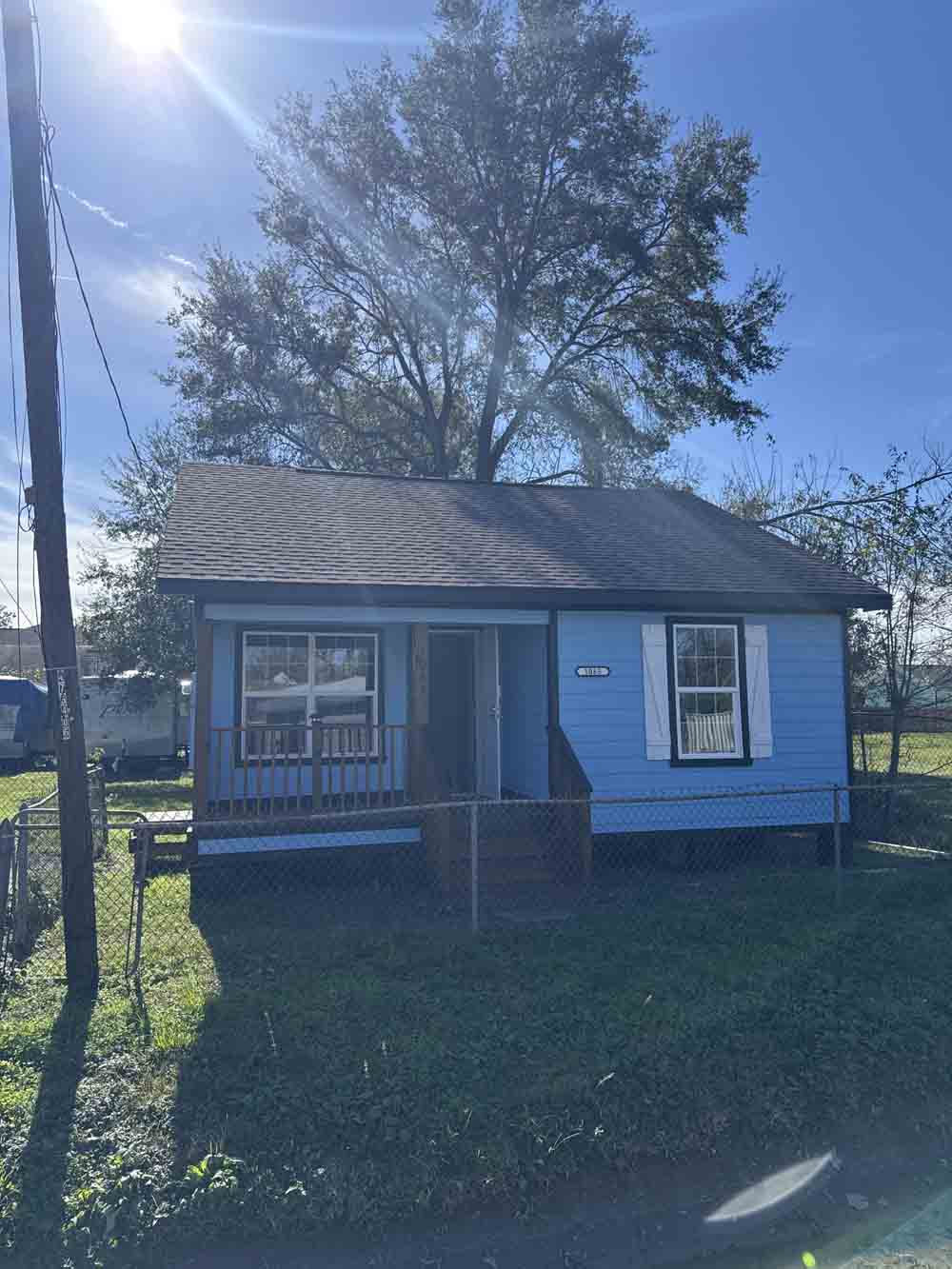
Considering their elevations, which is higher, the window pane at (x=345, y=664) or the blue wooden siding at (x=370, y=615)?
the blue wooden siding at (x=370, y=615)

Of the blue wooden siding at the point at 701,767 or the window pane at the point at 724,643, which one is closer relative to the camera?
the blue wooden siding at the point at 701,767

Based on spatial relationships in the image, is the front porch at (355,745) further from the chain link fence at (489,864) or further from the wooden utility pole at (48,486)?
the wooden utility pole at (48,486)

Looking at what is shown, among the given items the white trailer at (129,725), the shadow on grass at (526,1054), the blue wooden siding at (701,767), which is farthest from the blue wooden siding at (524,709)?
the white trailer at (129,725)

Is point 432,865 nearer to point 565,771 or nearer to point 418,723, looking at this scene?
point 418,723

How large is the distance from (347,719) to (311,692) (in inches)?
20.2

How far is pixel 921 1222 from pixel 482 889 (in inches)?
213

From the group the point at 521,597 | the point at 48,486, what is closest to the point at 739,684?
the point at 521,597

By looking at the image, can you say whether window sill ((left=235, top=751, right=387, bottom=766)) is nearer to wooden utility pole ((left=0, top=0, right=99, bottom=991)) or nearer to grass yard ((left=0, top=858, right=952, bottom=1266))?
grass yard ((left=0, top=858, right=952, bottom=1266))

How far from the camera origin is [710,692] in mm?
10719

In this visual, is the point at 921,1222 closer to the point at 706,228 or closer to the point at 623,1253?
the point at 623,1253

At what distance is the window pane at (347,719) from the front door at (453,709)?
1.58 m

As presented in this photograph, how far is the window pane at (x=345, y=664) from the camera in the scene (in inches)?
400

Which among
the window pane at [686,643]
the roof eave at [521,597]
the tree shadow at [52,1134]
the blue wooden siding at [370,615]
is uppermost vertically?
the roof eave at [521,597]

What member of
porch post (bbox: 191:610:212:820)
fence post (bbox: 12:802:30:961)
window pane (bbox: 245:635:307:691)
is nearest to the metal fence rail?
fence post (bbox: 12:802:30:961)
